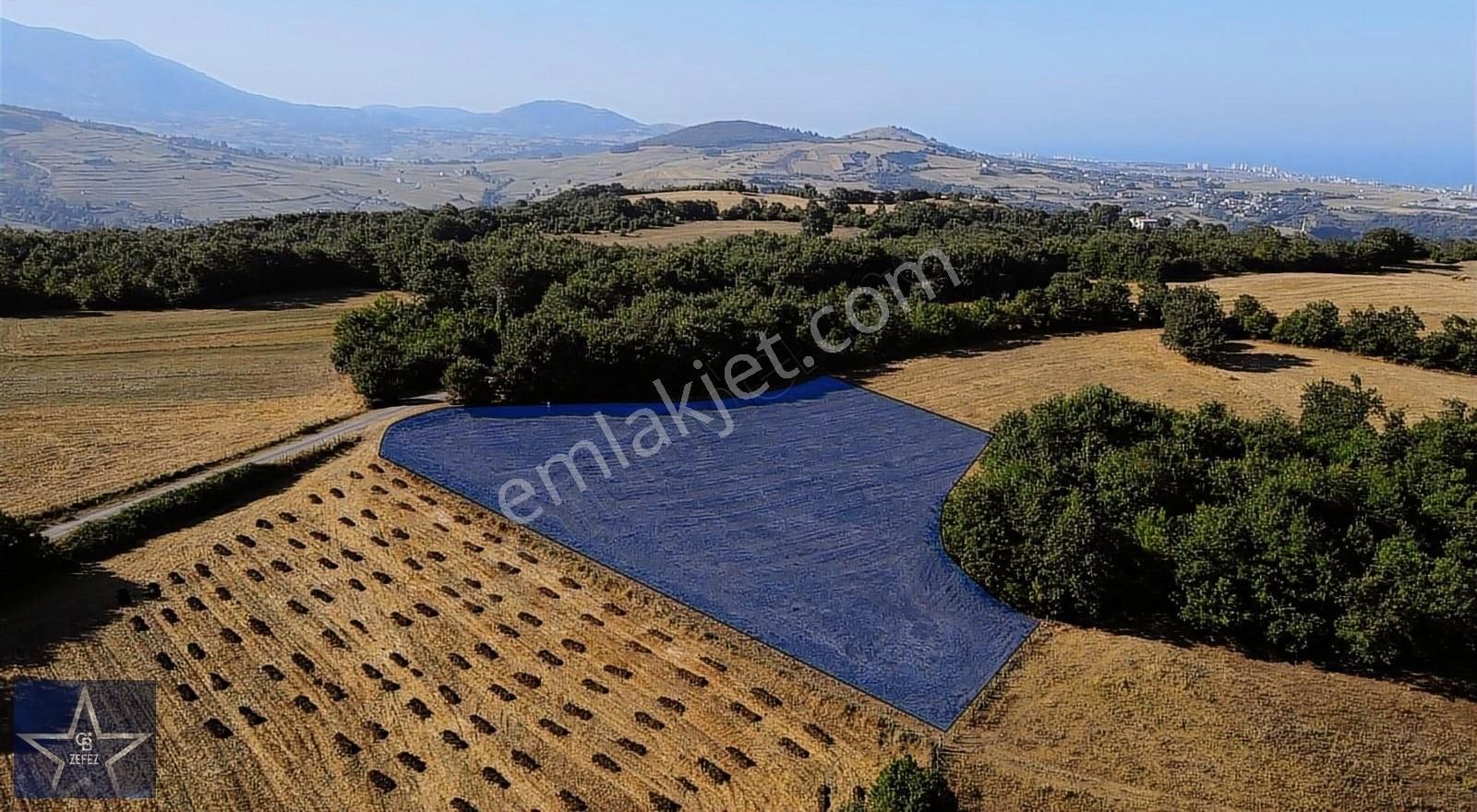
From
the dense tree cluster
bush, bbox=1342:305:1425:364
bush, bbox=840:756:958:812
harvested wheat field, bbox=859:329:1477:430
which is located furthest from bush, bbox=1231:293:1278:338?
bush, bbox=840:756:958:812

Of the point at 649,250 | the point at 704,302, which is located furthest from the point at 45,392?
the point at 649,250

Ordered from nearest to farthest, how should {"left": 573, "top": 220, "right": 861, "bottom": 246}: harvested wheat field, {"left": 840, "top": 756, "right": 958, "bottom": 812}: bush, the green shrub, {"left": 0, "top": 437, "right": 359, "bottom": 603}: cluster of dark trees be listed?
{"left": 840, "top": 756, "right": 958, "bottom": 812}: bush, {"left": 0, "top": 437, "right": 359, "bottom": 603}: cluster of dark trees, the green shrub, {"left": 573, "top": 220, "right": 861, "bottom": 246}: harvested wheat field

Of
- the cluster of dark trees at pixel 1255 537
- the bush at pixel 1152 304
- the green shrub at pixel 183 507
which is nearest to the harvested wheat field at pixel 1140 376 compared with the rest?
the bush at pixel 1152 304

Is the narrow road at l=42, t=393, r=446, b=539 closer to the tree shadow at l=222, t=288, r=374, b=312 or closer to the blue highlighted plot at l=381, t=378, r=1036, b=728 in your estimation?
the blue highlighted plot at l=381, t=378, r=1036, b=728

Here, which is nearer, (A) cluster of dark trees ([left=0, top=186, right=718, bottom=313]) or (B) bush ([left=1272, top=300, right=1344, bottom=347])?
(B) bush ([left=1272, top=300, right=1344, bottom=347])

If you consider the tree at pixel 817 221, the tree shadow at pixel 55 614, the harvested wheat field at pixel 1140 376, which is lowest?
the tree shadow at pixel 55 614

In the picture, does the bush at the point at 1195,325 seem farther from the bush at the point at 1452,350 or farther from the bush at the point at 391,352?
the bush at the point at 391,352
